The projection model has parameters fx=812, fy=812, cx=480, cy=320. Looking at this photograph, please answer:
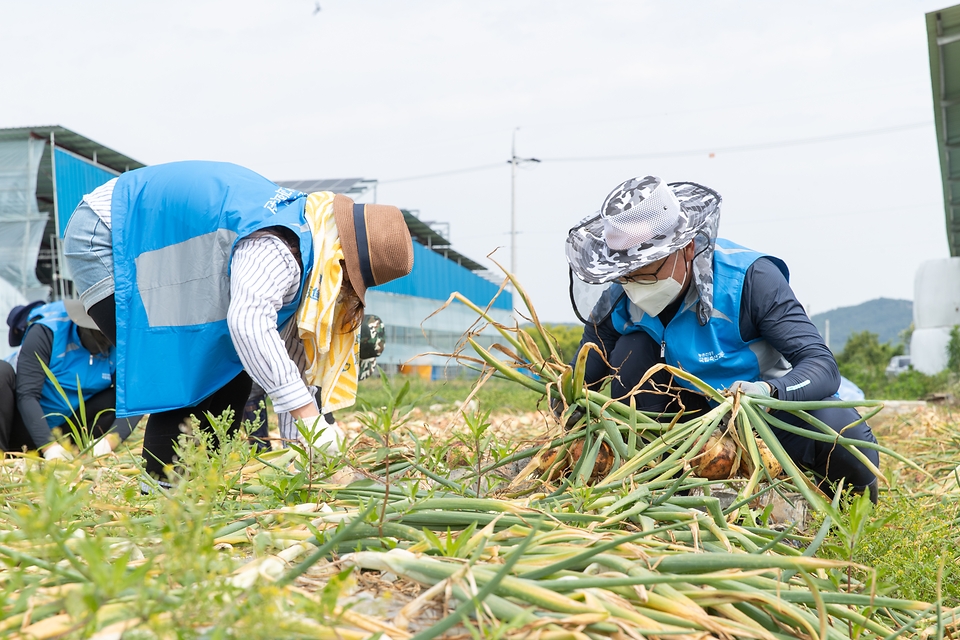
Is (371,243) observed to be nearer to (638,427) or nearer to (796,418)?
(638,427)

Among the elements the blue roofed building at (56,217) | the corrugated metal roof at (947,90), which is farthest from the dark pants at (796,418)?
the corrugated metal roof at (947,90)

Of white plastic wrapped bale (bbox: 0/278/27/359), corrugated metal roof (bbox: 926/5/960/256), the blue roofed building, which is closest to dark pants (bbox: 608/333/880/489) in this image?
the blue roofed building

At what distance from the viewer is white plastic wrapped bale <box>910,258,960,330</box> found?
1541cm

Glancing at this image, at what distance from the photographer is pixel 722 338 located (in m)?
2.26

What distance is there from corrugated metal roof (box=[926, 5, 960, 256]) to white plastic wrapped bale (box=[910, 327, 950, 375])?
7.74 feet

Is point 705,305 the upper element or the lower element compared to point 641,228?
lower

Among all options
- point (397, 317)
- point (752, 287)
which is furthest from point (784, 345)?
point (397, 317)

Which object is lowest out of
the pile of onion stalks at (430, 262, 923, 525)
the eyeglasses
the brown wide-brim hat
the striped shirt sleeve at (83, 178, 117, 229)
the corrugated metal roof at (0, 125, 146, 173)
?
the pile of onion stalks at (430, 262, 923, 525)

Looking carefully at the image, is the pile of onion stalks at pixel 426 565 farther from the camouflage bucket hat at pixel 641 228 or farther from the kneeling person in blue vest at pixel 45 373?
the kneeling person in blue vest at pixel 45 373

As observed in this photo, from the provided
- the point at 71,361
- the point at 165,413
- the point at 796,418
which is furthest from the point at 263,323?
the point at 71,361

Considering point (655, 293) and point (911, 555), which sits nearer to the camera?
point (911, 555)

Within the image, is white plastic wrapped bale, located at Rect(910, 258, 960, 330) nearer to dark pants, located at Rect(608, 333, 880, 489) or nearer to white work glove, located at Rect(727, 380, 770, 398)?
dark pants, located at Rect(608, 333, 880, 489)

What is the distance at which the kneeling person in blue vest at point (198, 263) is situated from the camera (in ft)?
6.81

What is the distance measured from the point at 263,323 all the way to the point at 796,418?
1421mm
